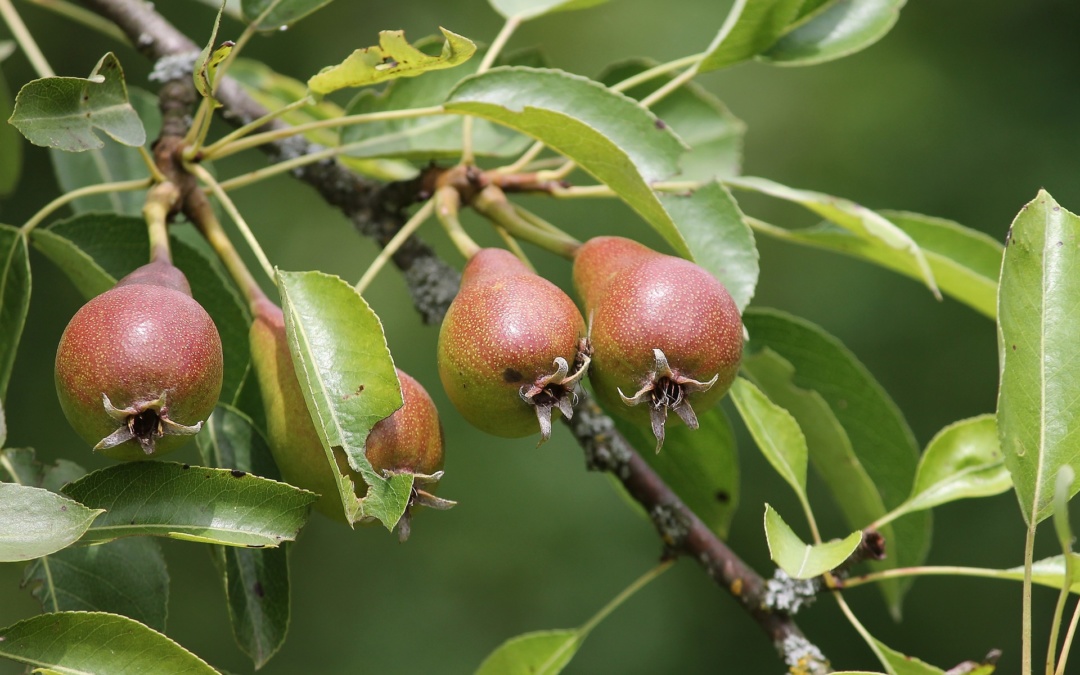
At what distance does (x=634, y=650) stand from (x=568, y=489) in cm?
67

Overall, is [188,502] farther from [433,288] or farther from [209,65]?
[433,288]

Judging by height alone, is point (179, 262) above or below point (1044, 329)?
below

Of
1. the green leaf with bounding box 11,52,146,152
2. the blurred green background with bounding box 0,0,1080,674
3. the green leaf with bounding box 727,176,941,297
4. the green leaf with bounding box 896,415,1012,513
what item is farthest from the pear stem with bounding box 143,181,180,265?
the blurred green background with bounding box 0,0,1080,674

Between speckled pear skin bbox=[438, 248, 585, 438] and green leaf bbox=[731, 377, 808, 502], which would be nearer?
speckled pear skin bbox=[438, 248, 585, 438]

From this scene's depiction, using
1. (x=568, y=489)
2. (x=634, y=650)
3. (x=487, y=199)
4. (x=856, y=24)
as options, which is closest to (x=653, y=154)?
(x=487, y=199)

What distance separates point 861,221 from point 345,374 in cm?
74

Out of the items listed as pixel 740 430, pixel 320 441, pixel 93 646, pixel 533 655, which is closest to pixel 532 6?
pixel 320 441

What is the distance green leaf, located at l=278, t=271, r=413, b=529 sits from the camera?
1.00 meters

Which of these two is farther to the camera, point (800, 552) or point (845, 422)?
point (845, 422)

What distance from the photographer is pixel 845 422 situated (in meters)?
1.65

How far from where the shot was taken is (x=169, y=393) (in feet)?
3.17

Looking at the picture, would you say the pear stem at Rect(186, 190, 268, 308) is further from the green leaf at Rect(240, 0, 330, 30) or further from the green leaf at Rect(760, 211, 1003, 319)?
the green leaf at Rect(760, 211, 1003, 319)

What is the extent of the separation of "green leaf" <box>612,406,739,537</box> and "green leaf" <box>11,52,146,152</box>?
2.78 feet

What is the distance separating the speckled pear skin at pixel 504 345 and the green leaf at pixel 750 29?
0.64 meters
